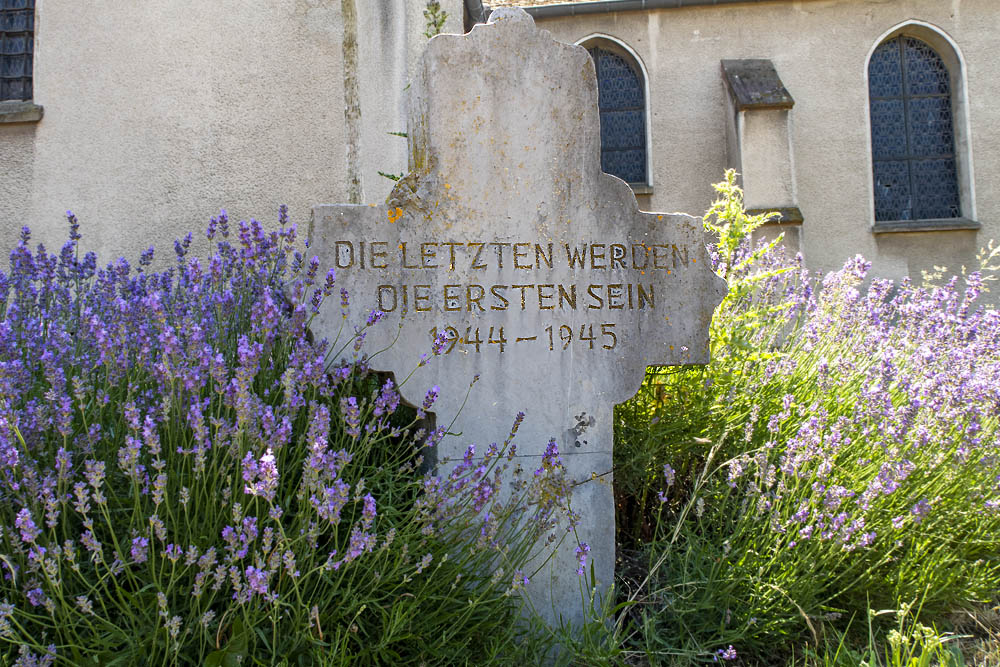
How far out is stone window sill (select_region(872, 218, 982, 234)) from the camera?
435 inches

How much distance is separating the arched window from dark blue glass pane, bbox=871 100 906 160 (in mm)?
3235

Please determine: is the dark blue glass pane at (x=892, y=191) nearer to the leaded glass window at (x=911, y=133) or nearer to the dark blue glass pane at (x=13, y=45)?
the leaded glass window at (x=911, y=133)

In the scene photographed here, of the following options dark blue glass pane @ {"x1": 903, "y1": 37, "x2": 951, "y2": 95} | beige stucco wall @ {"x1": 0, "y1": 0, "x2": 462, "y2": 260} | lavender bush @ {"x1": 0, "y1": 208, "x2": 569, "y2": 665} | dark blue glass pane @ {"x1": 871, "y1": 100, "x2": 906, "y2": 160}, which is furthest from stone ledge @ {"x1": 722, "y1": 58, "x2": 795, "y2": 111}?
lavender bush @ {"x1": 0, "y1": 208, "x2": 569, "y2": 665}

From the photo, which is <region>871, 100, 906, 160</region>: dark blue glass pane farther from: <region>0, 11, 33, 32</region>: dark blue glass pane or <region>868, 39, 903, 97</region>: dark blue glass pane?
<region>0, 11, 33, 32</region>: dark blue glass pane

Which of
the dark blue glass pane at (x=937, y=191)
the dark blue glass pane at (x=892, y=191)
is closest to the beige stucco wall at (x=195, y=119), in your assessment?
the dark blue glass pane at (x=892, y=191)

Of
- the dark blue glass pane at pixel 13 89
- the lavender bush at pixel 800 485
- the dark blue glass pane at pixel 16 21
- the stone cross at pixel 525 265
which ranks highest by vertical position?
the dark blue glass pane at pixel 16 21

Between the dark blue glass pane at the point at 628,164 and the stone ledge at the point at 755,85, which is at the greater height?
the stone ledge at the point at 755,85

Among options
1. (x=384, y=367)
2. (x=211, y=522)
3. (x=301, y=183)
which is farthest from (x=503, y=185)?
(x=301, y=183)

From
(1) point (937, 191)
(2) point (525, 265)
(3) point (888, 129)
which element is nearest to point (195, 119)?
(2) point (525, 265)

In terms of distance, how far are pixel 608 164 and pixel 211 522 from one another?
35.5 ft

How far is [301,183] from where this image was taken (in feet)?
20.6

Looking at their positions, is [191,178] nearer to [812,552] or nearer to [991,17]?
[812,552]

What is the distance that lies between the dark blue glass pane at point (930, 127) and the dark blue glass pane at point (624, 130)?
382cm

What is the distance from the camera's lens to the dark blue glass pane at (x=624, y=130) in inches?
478
